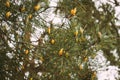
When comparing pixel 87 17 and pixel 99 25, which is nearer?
pixel 99 25

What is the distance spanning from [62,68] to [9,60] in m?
0.63

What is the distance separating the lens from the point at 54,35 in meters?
2.37

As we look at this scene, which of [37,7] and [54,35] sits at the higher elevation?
[37,7]

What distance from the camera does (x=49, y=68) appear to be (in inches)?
110

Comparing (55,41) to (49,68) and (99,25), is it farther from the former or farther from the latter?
(49,68)

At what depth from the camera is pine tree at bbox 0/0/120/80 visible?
217 cm

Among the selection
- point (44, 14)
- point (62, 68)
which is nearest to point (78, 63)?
point (62, 68)

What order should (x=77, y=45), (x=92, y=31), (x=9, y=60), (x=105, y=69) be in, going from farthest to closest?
(x=105, y=69)
(x=9, y=60)
(x=77, y=45)
(x=92, y=31)

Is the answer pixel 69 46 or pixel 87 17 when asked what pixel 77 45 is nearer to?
pixel 69 46

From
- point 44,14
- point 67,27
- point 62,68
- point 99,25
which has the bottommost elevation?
point 62,68

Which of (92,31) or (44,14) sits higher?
(44,14)

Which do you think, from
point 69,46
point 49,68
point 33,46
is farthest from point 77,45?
point 49,68

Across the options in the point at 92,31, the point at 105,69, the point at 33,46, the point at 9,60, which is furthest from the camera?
the point at 105,69

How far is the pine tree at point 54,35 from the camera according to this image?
217 cm
